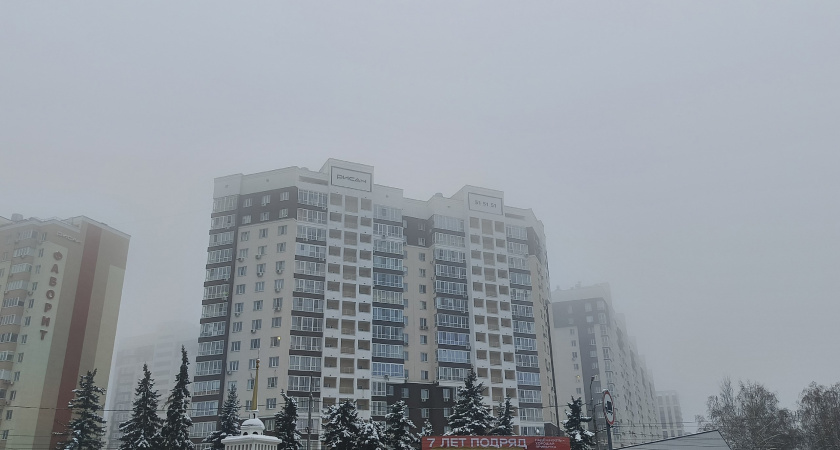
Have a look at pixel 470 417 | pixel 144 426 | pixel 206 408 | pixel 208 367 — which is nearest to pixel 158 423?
pixel 144 426

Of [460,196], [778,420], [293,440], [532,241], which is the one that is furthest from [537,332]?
[293,440]

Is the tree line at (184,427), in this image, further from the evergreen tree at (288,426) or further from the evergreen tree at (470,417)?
the evergreen tree at (470,417)

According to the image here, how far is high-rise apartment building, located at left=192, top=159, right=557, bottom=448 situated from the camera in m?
101

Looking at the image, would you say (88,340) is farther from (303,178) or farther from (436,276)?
(436,276)

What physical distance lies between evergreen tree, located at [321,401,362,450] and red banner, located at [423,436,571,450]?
14.7 meters

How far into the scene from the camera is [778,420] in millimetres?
109188

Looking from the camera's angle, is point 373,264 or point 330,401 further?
point 373,264

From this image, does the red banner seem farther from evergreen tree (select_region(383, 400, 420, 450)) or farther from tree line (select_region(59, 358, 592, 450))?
evergreen tree (select_region(383, 400, 420, 450))

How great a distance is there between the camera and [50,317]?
112 meters

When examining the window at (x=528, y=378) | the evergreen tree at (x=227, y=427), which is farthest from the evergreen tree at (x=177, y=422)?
the window at (x=528, y=378)

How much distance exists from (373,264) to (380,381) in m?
18.5

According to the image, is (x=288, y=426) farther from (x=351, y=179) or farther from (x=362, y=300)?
(x=351, y=179)

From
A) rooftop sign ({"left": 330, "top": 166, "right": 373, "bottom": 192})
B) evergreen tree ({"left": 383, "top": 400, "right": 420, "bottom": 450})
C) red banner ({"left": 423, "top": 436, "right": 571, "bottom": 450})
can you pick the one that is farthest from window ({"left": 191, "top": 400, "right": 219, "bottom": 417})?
red banner ({"left": 423, "top": 436, "right": 571, "bottom": 450})

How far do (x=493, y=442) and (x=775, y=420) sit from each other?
74.7 m
